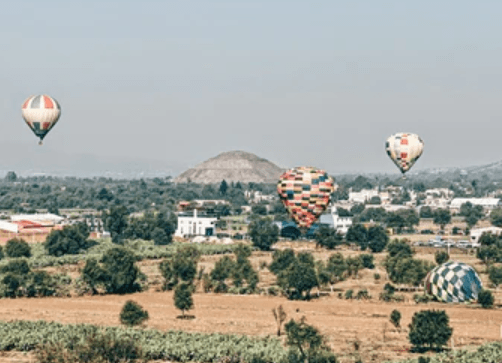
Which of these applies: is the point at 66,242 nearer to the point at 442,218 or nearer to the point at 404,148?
the point at 404,148

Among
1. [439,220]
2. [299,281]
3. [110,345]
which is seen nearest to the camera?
[110,345]

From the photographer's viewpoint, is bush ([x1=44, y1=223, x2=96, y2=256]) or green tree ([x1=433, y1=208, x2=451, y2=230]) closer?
bush ([x1=44, y1=223, x2=96, y2=256])

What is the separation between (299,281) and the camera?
7275 cm

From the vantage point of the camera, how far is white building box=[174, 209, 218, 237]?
144125 mm

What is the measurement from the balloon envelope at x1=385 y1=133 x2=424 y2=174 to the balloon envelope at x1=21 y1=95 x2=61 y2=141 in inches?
1169

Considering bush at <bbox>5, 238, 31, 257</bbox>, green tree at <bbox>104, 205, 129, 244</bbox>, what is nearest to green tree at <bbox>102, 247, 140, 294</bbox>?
bush at <bbox>5, 238, 31, 257</bbox>

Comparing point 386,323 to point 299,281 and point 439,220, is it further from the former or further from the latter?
point 439,220

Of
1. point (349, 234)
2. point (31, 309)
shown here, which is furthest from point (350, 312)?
point (349, 234)

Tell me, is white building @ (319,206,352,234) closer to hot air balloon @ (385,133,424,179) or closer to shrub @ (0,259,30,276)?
hot air balloon @ (385,133,424,179)

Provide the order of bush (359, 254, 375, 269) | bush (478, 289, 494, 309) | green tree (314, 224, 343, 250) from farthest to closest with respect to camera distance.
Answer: green tree (314, 224, 343, 250)
bush (359, 254, 375, 269)
bush (478, 289, 494, 309)

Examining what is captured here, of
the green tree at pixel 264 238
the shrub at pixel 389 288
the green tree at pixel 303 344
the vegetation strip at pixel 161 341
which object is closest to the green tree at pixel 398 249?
the green tree at pixel 264 238

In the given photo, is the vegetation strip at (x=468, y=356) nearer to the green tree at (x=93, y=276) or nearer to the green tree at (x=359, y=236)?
the green tree at (x=93, y=276)

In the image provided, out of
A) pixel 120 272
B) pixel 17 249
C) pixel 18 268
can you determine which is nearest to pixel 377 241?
pixel 17 249

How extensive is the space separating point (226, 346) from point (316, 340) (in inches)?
199
